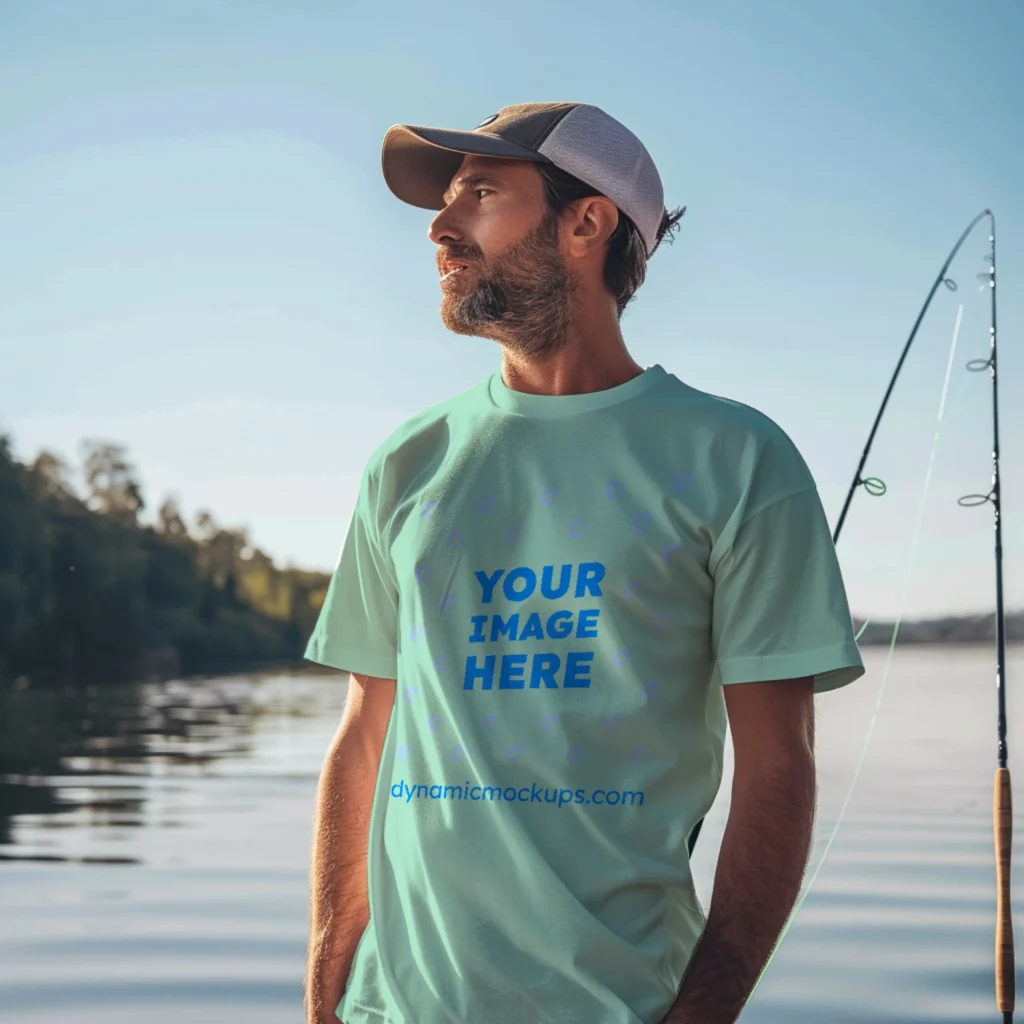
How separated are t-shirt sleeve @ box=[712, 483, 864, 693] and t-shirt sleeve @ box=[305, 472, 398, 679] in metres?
0.46

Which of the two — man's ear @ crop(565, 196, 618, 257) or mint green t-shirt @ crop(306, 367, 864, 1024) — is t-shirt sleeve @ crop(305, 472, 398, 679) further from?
man's ear @ crop(565, 196, 618, 257)

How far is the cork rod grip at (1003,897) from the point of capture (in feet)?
11.1

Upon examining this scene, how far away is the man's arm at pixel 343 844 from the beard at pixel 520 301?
1.50 ft

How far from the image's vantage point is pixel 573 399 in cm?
180

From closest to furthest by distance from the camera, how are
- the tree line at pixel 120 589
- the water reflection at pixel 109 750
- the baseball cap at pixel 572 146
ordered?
1. the baseball cap at pixel 572 146
2. the water reflection at pixel 109 750
3. the tree line at pixel 120 589

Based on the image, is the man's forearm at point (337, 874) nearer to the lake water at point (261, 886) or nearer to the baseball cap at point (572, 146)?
the lake water at point (261, 886)

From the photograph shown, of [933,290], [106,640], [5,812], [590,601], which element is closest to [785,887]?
[590,601]

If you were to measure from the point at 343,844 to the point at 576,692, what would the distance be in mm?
423

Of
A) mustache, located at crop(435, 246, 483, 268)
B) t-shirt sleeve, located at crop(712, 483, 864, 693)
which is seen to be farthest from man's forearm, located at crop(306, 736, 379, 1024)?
mustache, located at crop(435, 246, 483, 268)

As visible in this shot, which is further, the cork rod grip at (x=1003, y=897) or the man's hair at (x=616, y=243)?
the cork rod grip at (x=1003, y=897)

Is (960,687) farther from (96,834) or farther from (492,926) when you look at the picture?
(492,926)

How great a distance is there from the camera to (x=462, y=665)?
1702 mm

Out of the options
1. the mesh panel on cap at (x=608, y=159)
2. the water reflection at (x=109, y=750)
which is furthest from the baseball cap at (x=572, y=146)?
the water reflection at (x=109, y=750)

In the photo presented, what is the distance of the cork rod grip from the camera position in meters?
3.39
